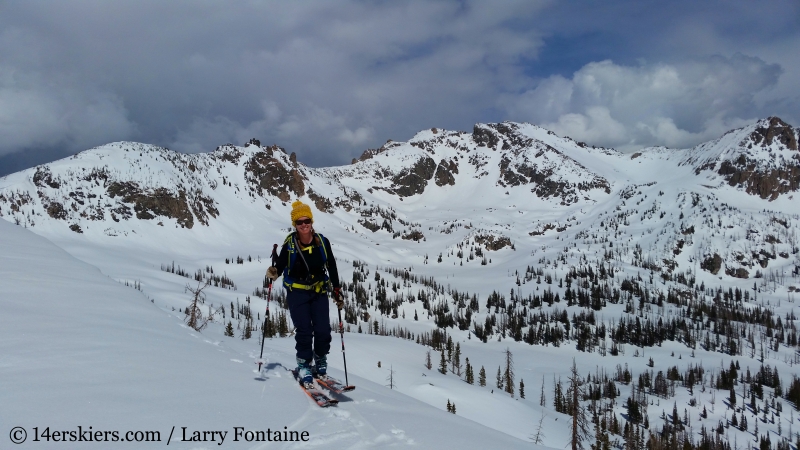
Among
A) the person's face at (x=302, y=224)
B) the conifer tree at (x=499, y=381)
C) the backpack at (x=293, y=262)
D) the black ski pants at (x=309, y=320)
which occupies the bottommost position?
the conifer tree at (x=499, y=381)

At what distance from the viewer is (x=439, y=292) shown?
264 ft

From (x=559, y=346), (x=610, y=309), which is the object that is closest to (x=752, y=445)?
(x=559, y=346)

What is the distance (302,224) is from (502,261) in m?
113

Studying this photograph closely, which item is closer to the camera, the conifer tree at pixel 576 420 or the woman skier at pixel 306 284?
the woman skier at pixel 306 284

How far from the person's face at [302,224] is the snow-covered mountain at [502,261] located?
10963mm

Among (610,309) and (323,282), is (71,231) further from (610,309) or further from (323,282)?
(610,309)

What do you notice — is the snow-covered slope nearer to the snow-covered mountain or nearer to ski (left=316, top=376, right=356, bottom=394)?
ski (left=316, top=376, right=356, bottom=394)

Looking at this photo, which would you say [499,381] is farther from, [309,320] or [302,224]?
[302,224]

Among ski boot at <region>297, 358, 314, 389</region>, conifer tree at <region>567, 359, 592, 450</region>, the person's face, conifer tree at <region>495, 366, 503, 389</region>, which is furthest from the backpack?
conifer tree at <region>495, 366, 503, 389</region>

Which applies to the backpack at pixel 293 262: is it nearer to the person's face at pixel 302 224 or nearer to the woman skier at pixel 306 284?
the woman skier at pixel 306 284

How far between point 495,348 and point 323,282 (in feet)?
192

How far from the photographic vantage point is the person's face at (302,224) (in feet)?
24.3

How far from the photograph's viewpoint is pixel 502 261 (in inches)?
4530

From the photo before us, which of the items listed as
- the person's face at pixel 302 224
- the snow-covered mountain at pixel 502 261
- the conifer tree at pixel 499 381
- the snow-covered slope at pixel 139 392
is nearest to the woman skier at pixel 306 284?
the person's face at pixel 302 224
